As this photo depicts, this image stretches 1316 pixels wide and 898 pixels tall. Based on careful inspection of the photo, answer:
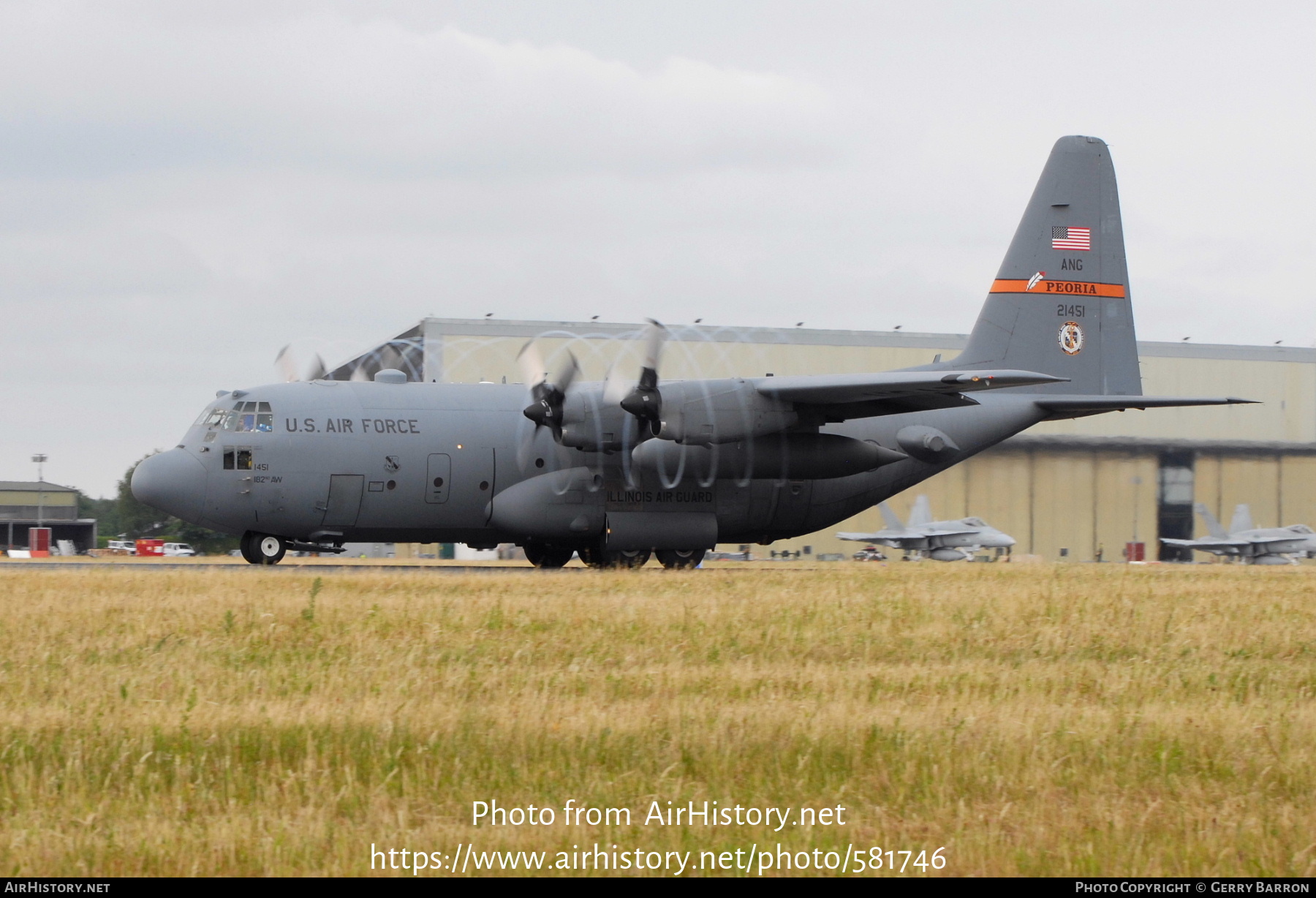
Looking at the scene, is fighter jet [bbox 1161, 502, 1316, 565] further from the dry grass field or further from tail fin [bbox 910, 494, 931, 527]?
the dry grass field

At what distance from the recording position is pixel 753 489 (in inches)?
1078

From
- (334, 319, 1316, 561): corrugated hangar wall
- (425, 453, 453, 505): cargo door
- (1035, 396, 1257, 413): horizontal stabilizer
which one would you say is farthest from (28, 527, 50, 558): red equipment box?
(1035, 396, 1257, 413): horizontal stabilizer

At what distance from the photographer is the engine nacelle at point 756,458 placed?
25.7 metres

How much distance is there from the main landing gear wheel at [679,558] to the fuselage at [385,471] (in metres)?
0.75

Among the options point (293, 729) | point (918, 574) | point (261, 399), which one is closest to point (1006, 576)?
point (918, 574)

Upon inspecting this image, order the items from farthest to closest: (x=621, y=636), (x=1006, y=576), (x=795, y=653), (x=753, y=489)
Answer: (x=753, y=489), (x=1006, y=576), (x=621, y=636), (x=795, y=653)

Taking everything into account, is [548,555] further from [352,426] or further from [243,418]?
[243,418]

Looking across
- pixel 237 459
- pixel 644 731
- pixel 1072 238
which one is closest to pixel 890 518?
pixel 1072 238

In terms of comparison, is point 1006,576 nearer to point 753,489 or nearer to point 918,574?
point 918,574

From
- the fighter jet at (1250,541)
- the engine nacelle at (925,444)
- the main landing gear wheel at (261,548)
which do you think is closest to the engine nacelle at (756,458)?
the engine nacelle at (925,444)

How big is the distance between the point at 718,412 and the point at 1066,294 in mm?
10304

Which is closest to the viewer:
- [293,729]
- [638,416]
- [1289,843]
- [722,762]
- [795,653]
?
[1289,843]

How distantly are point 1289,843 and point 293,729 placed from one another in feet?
18.7

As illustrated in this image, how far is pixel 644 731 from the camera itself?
8594mm
